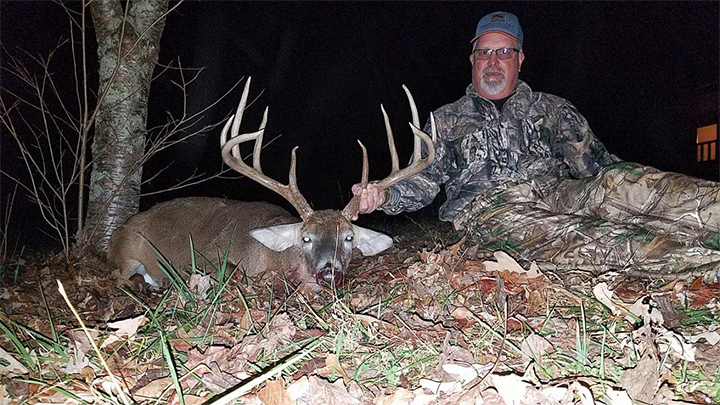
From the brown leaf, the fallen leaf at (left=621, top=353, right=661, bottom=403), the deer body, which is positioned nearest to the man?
the deer body

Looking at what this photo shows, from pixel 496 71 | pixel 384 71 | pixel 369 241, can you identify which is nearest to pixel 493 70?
pixel 496 71

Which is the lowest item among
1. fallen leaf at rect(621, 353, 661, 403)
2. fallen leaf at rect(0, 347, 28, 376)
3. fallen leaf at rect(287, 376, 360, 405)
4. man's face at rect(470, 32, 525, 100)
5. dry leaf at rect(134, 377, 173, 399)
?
fallen leaf at rect(0, 347, 28, 376)

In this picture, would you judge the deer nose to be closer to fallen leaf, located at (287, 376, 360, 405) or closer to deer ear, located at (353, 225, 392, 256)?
deer ear, located at (353, 225, 392, 256)

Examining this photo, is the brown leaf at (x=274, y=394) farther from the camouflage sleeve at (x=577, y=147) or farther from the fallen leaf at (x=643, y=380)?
the camouflage sleeve at (x=577, y=147)

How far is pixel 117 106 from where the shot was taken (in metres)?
5.57

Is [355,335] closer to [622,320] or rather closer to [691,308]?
[622,320]

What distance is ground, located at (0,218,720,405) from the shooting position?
1699mm

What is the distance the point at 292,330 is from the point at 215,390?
0.54m

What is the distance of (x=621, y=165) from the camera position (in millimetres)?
4496

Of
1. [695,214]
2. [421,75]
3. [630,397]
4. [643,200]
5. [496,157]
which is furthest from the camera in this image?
[421,75]

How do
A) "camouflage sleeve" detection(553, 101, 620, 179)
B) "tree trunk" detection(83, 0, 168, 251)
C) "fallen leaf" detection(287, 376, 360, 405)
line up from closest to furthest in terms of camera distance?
"fallen leaf" detection(287, 376, 360, 405) → "camouflage sleeve" detection(553, 101, 620, 179) → "tree trunk" detection(83, 0, 168, 251)

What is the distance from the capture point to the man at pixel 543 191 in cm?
368

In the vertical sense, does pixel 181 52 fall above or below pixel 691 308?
above

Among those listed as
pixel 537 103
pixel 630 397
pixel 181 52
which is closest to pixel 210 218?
pixel 537 103
